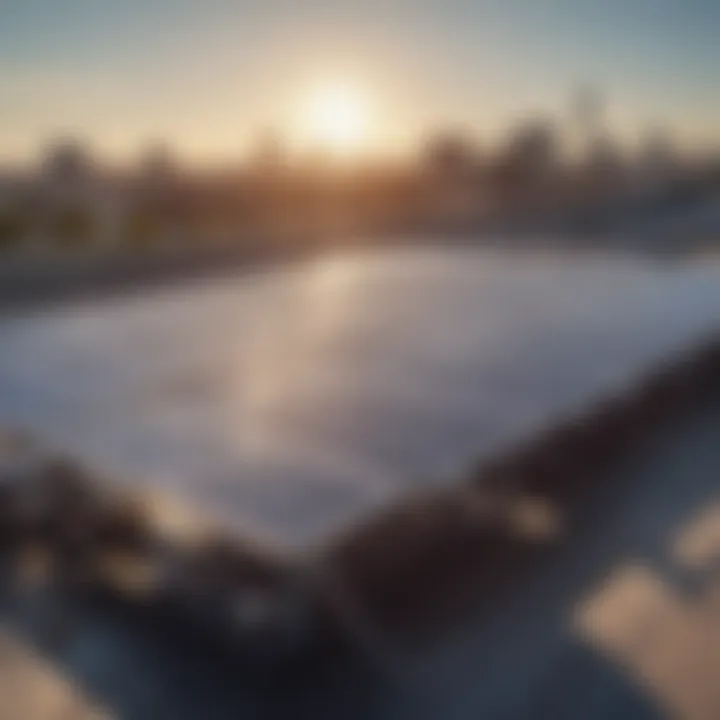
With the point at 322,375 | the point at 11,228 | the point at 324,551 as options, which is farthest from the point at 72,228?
the point at 324,551

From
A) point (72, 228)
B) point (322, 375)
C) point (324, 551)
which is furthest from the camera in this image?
point (72, 228)

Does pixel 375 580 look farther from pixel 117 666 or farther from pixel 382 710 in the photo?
pixel 117 666

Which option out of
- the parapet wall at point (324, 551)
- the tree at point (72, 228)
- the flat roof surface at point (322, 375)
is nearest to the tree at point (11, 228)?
the tree at point (72, 228)

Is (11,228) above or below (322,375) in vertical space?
above

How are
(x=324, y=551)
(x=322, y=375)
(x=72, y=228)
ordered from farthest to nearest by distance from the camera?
(x=72, y=228) → (x=322, y=375) → (x=324, y=551)

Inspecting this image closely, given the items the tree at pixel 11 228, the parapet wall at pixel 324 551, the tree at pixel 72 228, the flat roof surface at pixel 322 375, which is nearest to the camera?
the parapet wall at pixel 324 551

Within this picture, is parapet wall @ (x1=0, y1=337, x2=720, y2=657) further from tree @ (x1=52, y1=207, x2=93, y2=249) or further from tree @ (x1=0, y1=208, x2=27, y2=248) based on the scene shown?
tree @ (x1=52, y1=207, x2=93, y2=249)

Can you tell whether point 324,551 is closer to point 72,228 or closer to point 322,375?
point 322,375

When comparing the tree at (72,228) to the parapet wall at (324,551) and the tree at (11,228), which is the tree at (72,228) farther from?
the parapet wall at (324,551)
